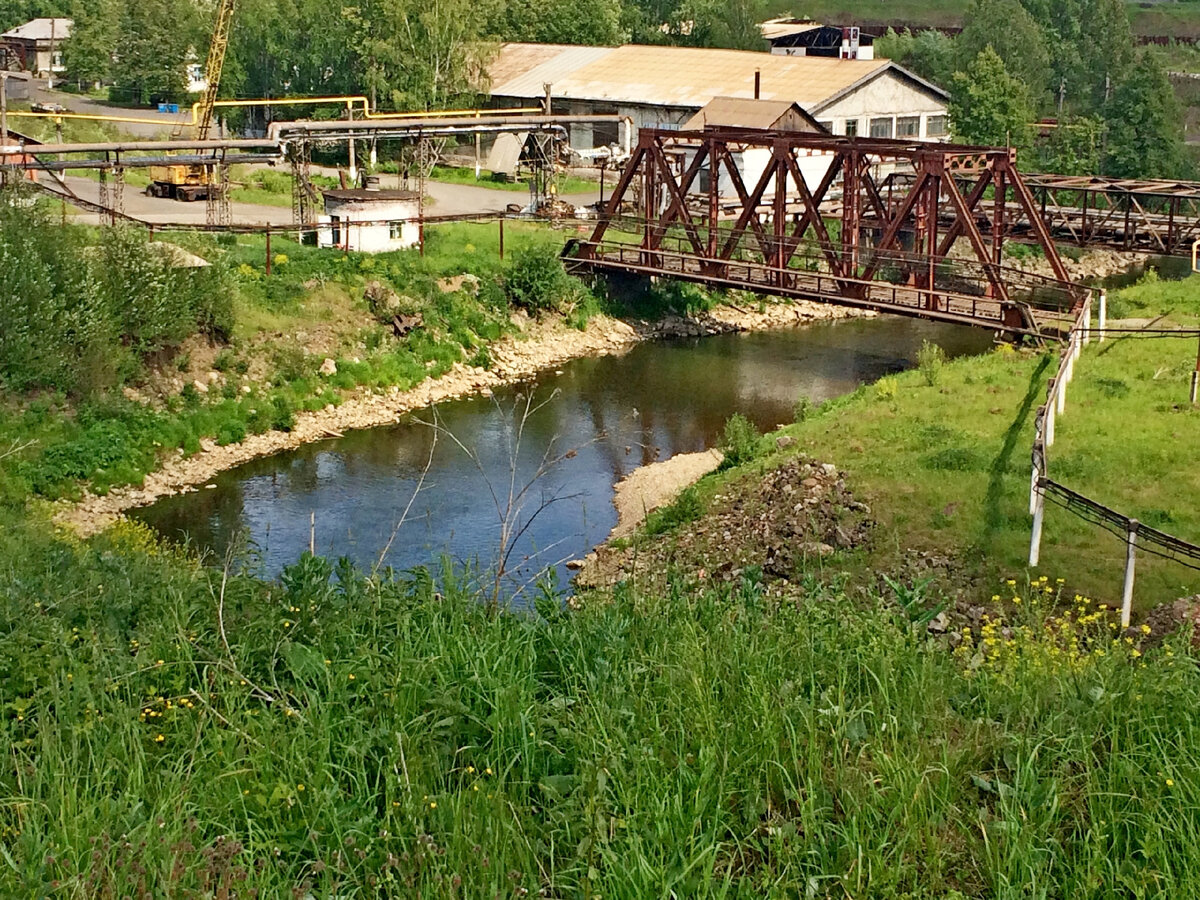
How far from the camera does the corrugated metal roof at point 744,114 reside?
149ft

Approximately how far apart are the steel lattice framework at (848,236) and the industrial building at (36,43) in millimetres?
54614

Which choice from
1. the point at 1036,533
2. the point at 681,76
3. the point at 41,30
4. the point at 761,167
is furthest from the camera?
the point at 41,30

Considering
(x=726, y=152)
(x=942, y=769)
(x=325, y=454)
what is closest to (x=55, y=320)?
(x=325, y=454)

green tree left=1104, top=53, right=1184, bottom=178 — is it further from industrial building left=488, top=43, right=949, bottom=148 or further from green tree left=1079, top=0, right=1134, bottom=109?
green tree left=1079, top=0, right=1134, bottom=109

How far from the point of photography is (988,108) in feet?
183

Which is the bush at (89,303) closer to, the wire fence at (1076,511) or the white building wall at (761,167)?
the wire fence at (1076,511)

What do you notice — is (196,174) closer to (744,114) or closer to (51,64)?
(744,114)

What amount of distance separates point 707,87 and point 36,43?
50370 mm

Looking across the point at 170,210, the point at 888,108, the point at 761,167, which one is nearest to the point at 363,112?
the point at 170,210

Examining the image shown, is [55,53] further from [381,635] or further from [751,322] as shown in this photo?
[381,635]

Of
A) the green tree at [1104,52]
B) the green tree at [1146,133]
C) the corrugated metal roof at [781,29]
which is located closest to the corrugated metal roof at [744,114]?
the green tree at [1146,133]

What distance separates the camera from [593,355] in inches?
1464

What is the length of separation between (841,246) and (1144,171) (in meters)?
28.9

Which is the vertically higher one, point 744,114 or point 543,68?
point 543,68
